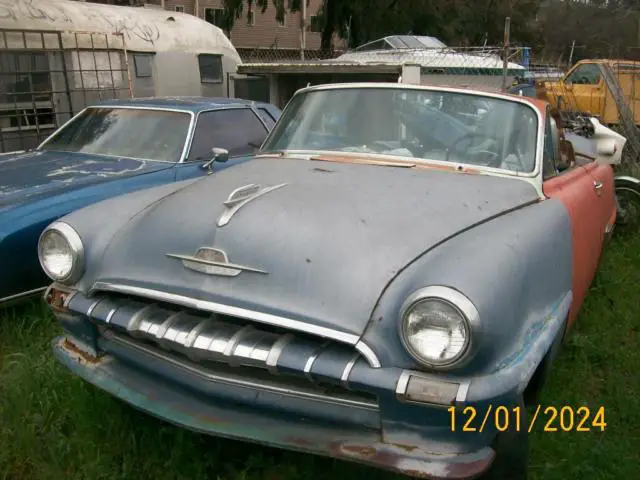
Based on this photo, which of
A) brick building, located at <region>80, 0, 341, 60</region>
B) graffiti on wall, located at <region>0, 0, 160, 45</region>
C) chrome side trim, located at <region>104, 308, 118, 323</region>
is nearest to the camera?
chrome side trim, located at <region>104, 308, 118, 323</region>

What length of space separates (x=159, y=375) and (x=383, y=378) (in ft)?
3.06

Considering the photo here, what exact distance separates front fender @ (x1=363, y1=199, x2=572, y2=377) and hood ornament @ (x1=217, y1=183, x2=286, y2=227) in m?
0.72

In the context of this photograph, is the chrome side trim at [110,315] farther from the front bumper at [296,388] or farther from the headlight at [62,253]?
the headlight at [62,253]

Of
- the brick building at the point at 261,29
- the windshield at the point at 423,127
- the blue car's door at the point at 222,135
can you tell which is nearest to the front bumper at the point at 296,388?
the windshield at the point at 423,127

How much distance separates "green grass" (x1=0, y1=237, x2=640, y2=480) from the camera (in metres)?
2.52

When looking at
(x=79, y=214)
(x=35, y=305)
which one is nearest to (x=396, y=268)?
(x=79, y=214)

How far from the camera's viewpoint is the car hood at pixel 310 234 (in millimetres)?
2146

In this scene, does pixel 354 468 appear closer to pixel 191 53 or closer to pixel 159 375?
pixel 159 375

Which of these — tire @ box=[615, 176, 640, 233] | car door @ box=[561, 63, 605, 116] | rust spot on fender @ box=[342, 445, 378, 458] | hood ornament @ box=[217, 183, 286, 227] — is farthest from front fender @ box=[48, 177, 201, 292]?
car door @ box=[561, 63, 605, 116]

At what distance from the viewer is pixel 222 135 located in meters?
5.40

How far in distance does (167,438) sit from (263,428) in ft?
2.47

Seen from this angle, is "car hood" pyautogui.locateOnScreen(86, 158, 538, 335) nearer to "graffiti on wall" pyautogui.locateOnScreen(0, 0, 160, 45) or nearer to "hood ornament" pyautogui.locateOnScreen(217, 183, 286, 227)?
"hood ornament" pyautogui.locateOnScreen(217, 183, 286, 227)

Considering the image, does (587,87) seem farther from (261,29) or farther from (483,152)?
(261,29)

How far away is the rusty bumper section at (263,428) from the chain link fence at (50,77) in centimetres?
566
